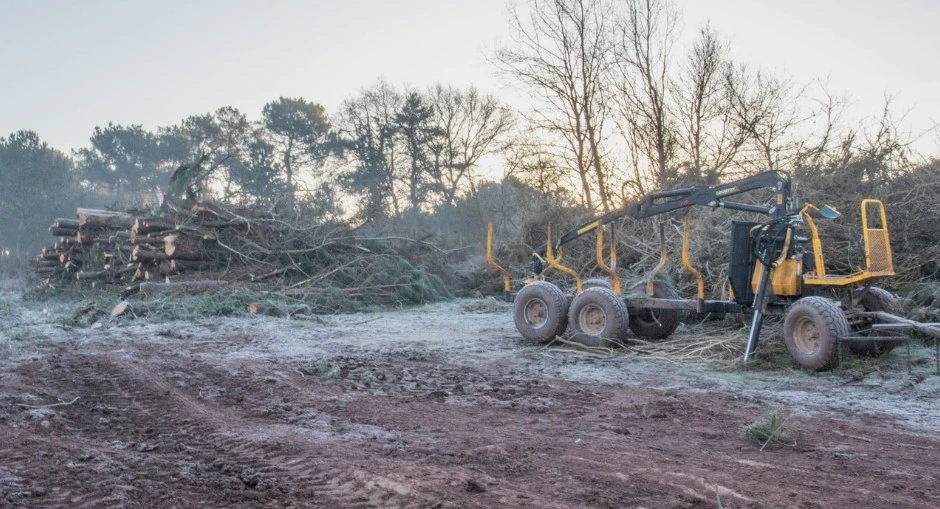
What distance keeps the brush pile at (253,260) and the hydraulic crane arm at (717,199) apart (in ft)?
19.1

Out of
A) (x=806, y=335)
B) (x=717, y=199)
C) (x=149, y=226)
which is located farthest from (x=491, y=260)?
(x=149, y=226)

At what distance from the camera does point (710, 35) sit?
1948 centimetres

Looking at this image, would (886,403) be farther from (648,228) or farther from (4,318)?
(4,318)

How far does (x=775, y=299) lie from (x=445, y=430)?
4.72 meters

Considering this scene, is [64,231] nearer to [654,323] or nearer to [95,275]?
[95,275]

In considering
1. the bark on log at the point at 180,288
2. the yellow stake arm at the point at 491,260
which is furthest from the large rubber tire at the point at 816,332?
the bark on log at the point at 180,288

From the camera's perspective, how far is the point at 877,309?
25.6 feet

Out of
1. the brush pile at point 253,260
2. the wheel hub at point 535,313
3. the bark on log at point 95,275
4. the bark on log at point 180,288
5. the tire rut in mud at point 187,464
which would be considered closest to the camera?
the tire rut in mud at point 187,464

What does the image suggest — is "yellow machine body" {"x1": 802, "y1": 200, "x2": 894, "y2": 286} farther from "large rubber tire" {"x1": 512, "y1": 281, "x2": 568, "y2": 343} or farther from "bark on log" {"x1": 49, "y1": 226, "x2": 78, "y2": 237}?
"bark on log" {"x1": 49, "y1": 226, "x2": 78, "y2": 237}

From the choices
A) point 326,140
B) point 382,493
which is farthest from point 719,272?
point 326,140

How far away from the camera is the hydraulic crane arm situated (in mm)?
8172

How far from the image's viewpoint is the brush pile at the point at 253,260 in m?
15.0

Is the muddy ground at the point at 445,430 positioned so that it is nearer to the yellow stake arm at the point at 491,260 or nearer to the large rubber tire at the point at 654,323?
the large rubber tire at the point at 654,323

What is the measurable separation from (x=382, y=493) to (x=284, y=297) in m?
11.3
